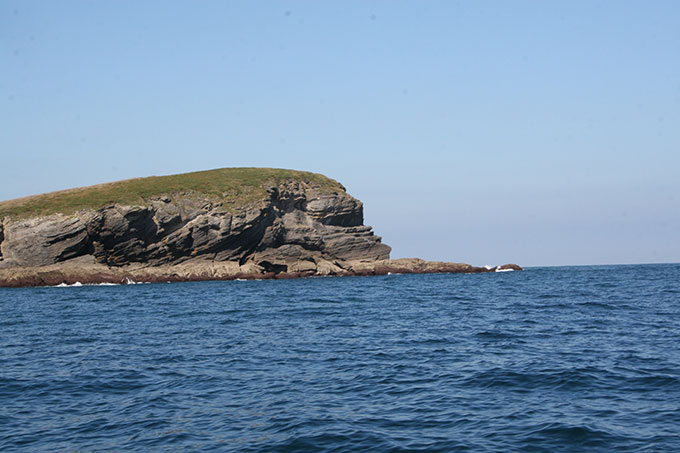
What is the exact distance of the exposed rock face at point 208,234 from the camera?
7862 centimetres

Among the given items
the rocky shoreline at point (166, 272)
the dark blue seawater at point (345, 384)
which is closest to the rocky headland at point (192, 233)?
the rocky shoreline at point (166, 272)

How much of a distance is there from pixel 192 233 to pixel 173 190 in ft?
37.0

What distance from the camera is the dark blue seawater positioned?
1109 cm

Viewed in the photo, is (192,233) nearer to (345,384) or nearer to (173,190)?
(173,190)

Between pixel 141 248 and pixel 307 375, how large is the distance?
72.7m

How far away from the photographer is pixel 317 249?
98.3 metres

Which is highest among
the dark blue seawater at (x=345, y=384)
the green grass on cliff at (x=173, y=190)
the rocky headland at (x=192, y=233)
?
the green grass on cliff at (x=173, y=190)

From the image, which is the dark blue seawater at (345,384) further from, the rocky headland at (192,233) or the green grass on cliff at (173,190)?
the green grass on cliff at (173,190)

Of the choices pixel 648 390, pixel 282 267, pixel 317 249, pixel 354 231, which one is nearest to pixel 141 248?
pixel 282 267

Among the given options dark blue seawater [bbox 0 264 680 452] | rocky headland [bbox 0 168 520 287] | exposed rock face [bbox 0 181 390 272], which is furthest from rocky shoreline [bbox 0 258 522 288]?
dark blue seawater [bbox 0 264 680 452]

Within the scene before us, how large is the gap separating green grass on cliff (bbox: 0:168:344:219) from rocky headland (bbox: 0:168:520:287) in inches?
8.3

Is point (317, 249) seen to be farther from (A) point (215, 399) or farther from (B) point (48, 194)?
(A) point (215, 399)

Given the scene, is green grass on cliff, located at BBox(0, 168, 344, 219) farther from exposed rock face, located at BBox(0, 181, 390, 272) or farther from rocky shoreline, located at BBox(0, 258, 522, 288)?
rocky shoreline, located at BBox(0, 258, 522, 288)

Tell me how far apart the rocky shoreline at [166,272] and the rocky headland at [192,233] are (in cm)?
15
